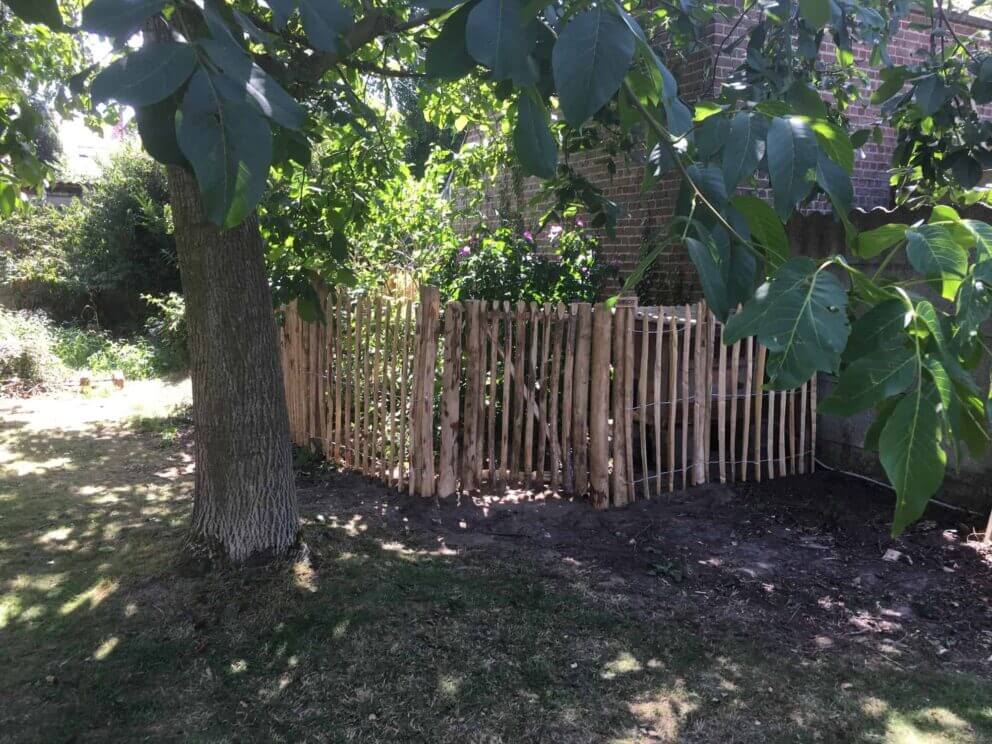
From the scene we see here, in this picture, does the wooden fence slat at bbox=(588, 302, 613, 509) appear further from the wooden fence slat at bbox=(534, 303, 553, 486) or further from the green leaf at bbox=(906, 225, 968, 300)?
the green leaf at bbox=(906, 225, 968, 300)

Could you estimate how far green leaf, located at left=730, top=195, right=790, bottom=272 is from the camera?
69.6 inches

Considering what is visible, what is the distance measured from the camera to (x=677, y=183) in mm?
7402

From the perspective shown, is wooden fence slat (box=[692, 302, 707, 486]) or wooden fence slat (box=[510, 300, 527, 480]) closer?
wooden fence slat (box=[510, 300, 527, 480])

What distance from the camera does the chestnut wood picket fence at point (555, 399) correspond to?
6012mm

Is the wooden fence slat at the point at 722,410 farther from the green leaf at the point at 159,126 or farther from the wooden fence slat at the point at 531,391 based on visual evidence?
the green leaf at the point at 159,126

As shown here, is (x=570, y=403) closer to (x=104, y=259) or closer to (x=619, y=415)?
(x=619, y=415)

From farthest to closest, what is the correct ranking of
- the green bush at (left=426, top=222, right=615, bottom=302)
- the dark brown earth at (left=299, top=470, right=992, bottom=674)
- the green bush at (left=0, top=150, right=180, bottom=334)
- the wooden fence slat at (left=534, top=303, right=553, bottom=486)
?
the green bush at (left=0, top=150, right=180, bottom=334), the green bush at (left=426, top=222, right=615, bottom=302), the wooden fence slat at (left=534, top=303, right=553, bottom=486), the dark brown earth at (left=299, top=470, right=992, bottom=674)

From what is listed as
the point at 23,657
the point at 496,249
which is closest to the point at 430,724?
the point at 23,657

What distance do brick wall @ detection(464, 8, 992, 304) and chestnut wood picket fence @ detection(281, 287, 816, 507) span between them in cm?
130

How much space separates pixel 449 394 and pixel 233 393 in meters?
2.10

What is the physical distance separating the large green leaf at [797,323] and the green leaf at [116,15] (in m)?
1.22

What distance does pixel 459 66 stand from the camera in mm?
1652

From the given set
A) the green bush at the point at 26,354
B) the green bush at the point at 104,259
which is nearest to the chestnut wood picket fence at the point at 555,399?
the green bush at the point at 26,354

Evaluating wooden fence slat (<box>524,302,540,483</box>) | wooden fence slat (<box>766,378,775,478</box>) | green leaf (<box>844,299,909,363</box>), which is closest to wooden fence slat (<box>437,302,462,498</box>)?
wooden fence slat (<box>524,302,540,483</box>)
